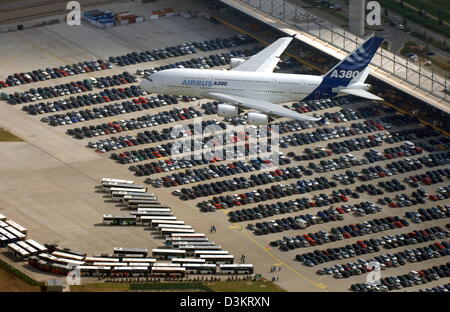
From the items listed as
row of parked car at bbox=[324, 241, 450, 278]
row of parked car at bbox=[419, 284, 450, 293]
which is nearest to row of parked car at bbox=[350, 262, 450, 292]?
row of parked car at bbox=[419, 284, 450, 293]

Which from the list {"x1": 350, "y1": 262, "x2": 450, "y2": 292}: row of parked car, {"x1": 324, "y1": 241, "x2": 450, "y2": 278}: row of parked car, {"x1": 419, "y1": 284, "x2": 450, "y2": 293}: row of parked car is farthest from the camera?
{"x1": 324, "y1": 241, "x2": 450, "y2": 278}: row of parked car

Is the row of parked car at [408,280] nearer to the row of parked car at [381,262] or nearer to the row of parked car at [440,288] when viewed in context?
the row of parked car at [440,288]

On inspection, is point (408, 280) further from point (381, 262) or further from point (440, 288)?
point (381, 262)

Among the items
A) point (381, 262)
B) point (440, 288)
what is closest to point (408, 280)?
point (440, 288)

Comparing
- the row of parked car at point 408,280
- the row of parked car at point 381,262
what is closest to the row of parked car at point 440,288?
the row of parked car at point 408,280

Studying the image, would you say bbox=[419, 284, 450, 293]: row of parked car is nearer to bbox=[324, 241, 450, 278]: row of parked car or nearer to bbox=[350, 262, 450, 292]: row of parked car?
bbox=[350, 262, 450, 292]: row of parked car

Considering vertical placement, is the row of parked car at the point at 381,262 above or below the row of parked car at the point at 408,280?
above
